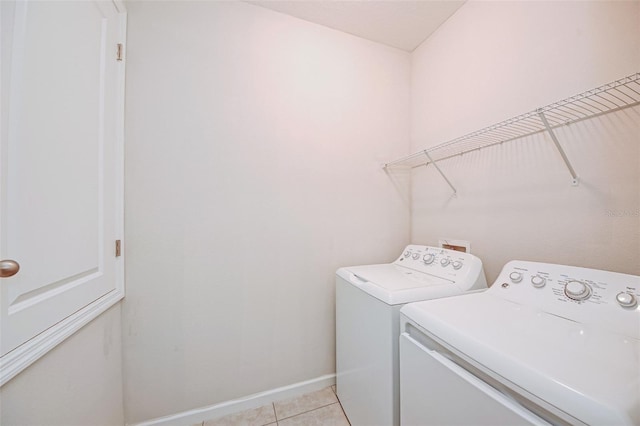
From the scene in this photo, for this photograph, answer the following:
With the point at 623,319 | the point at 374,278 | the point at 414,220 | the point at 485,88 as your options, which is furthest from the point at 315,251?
the point at 485,88

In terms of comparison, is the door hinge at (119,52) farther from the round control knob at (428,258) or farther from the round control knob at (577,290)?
the round control knob at (577,290)

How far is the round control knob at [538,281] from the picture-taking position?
0.90 meters

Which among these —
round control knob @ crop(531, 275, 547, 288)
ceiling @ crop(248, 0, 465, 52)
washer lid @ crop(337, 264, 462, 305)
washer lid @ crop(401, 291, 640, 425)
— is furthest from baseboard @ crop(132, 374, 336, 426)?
ceiling @ crop(248, 0, 465, 52)

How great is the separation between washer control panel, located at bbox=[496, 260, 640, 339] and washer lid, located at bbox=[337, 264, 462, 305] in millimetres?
225

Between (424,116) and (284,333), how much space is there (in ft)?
6.43

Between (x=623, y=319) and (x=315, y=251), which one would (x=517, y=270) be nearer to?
(x=623, y=319)

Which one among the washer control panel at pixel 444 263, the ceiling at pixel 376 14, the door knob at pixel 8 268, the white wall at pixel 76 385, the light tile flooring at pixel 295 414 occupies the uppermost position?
the ceiling at pixel 376 14

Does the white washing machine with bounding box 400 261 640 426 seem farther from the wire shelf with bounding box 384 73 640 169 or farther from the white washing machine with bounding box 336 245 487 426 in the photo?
the wire shelf with bounding box 384 73 640 169

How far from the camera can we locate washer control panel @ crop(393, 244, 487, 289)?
118 cm

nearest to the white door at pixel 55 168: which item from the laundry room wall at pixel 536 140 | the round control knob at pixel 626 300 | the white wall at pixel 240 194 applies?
the white wall at pixel 240 194

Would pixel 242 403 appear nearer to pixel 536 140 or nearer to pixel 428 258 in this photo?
pixel 428 258

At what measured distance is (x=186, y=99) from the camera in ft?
4.41

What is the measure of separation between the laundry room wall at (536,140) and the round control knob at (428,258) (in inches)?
10.4

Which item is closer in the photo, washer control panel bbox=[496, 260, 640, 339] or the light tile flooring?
washer control panel bbox=[496, 260, 640, 339]
